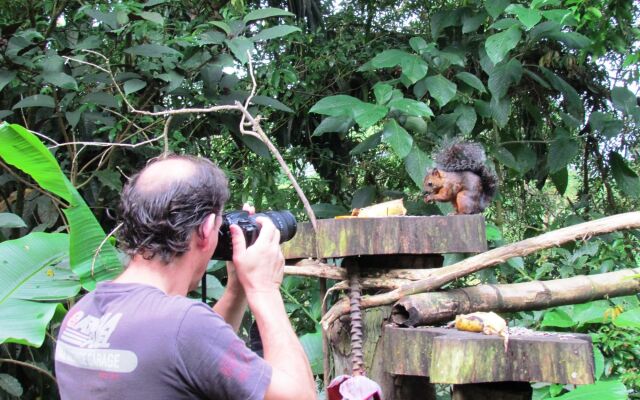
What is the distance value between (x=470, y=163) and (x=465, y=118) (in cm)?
81

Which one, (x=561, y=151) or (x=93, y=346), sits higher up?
(x=561, y=151)

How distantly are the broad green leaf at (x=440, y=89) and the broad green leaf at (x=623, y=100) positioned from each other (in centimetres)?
99

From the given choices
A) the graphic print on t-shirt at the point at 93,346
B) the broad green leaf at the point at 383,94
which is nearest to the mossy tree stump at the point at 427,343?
the graphic print on t-shirt at the point at 93,346

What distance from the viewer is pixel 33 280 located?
222cm

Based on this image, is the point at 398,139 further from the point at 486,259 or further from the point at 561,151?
the point at 561,151

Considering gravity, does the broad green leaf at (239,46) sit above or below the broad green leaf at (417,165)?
above

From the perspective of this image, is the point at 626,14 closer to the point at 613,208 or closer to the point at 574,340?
the point at 613,208

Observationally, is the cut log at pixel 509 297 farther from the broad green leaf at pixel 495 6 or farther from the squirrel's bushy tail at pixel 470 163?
the broad green leaf at pixel 495 6

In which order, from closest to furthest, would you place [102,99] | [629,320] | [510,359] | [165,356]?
[165,356]
[510,359]
[629,320]
[102,99]

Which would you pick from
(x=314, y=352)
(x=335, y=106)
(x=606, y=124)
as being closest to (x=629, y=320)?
(x=314, y=352)

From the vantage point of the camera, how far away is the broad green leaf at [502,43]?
3102mm

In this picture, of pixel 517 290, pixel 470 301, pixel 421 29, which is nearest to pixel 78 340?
pixel 470 301

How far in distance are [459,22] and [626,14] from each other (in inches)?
33.0

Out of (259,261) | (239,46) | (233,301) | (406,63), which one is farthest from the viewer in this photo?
(406,63)
